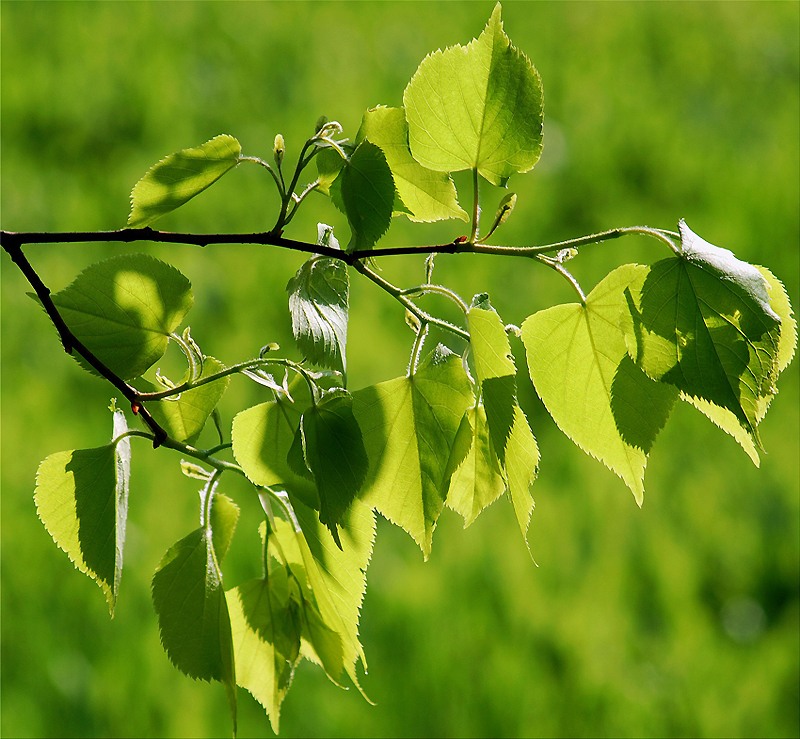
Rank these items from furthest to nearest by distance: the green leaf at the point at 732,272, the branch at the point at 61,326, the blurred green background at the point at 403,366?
1. the blurred green background at the point at 403,366
2. the branch at the point at 61,326
3. the green leaf at the point at 732,272

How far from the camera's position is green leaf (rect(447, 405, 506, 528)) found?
0.54m

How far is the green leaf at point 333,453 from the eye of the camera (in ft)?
1.61

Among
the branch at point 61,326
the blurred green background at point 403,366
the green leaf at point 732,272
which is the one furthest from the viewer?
the blurred green background at point 403,366

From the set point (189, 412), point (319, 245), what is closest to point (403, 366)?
point (189, 412)

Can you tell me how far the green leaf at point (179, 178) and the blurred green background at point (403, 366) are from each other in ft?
3.95

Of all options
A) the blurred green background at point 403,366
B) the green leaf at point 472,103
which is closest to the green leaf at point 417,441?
the green leaf at point 472,103

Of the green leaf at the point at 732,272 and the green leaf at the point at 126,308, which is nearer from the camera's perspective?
the green leaf at the point at 732,272

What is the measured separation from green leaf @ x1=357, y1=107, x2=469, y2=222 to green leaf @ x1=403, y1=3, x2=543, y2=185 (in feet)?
0.05

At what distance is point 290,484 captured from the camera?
0.59 m

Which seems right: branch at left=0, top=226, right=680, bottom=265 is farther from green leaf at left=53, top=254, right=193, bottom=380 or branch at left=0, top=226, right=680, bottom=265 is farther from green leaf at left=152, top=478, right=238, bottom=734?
green leaf at left=152, top=478, right=238, bottom=734

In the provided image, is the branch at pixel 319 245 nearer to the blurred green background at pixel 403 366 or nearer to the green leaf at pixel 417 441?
the green leaf at pixel 417 441

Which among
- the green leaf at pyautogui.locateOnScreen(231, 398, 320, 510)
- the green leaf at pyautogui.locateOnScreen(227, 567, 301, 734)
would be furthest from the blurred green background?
the green leaf at pyautogui.locateOnScreen(231, 398, 320, 510)

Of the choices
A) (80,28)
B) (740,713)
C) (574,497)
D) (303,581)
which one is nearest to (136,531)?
(574,497)

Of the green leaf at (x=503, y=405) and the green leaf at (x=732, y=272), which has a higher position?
the green leaf at (x=732, y=272)
